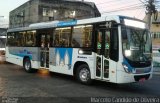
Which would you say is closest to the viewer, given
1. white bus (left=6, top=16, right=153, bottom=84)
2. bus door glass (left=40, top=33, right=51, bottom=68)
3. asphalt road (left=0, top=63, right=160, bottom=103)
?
asphalt road (left=0, top=63, right=160, bottom=103)

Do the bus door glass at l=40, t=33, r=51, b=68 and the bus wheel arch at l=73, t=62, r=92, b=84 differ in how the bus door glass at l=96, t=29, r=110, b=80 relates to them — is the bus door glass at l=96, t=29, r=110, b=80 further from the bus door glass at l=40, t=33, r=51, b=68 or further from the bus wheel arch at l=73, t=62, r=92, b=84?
the bus door glass at l=40, t=33, r=51, b=68

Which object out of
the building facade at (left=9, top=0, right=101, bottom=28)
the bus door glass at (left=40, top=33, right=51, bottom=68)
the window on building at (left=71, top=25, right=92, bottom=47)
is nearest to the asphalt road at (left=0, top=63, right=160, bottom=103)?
the window on building at (left=71, top=25, right=92, bottom=47)

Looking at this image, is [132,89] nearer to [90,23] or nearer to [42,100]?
[90,23]

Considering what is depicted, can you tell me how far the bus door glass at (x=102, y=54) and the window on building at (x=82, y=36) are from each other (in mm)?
655

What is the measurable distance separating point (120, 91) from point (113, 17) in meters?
2.95

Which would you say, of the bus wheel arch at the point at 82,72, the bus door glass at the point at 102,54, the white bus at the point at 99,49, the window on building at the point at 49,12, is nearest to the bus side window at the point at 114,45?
the white bus at the point at 99,49

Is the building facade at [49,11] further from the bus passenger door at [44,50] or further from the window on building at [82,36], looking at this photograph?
the window on building at [82,36]

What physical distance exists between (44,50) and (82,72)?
397cm

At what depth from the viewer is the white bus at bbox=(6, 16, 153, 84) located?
40.7ft

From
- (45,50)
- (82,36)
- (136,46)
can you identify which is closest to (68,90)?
(82,36)

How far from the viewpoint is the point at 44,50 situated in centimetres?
1766

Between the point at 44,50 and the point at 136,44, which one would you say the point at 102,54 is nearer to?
the point at 136,44

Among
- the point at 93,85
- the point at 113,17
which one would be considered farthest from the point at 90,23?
the point at 93,85

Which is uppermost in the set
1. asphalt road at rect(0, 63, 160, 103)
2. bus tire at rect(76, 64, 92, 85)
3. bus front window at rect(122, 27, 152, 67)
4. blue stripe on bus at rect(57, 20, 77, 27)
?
blue stripe on bus at rect(57, 20, 77, 27)
